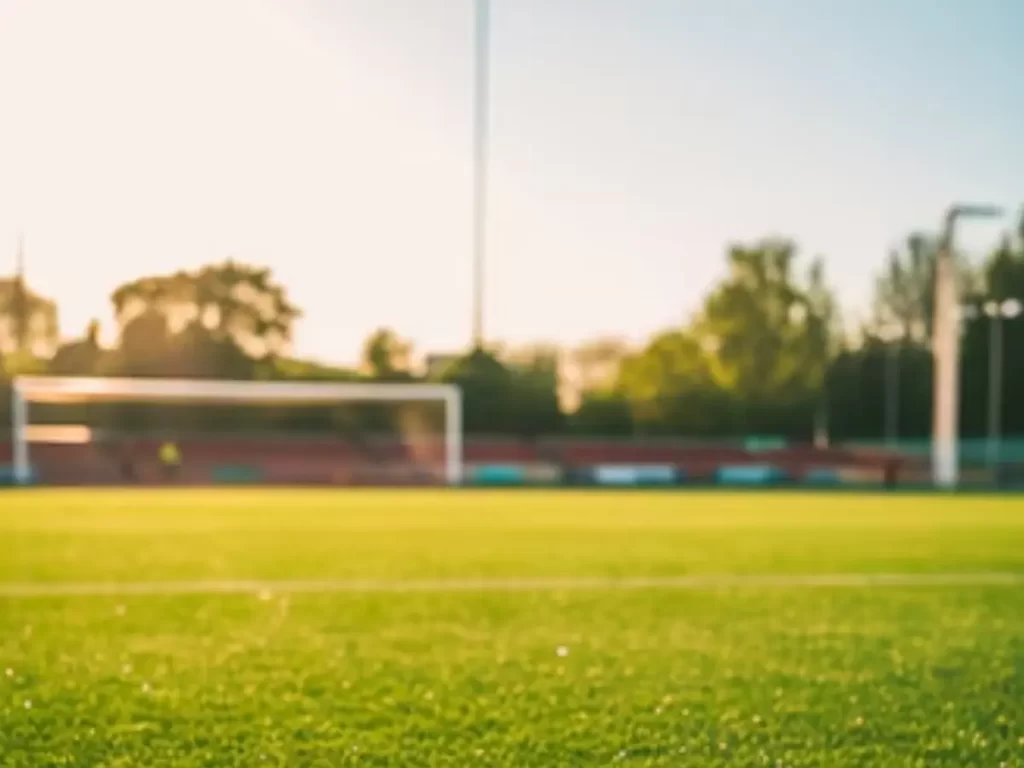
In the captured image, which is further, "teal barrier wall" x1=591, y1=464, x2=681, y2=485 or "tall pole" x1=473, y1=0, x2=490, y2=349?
"teal barrier wall" x1=591, y1=464, x2=681, y2=485

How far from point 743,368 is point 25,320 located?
27.6m

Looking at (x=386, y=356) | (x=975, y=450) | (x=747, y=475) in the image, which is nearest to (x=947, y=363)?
(x=747, y=475)

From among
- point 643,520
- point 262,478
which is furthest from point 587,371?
point 643,520

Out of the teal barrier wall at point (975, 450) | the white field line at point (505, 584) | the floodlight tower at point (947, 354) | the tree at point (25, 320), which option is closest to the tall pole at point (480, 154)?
the tree at point (25, 320)

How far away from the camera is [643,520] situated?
39.9ft

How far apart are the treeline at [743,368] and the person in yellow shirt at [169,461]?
1.95 m

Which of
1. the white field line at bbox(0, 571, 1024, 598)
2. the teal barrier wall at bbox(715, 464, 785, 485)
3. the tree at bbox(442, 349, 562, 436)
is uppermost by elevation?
the tree at bbox(442, 349, 562, 436)

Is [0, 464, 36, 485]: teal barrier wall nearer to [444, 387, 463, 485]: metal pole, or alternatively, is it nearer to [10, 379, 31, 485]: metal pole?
[10, 379, 31, 485]: metal pole

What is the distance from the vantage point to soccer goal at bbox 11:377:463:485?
25984 millimetres

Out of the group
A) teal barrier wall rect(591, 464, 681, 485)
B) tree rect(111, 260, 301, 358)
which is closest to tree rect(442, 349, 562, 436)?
teal barrier wall rect(591, 464, 681, 485)

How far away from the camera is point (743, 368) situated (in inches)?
1447

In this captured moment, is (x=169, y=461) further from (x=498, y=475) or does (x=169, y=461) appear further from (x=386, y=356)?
(x=386, y=356)

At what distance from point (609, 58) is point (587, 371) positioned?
30.2m

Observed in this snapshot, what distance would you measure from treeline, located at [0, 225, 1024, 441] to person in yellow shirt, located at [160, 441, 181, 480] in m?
1.95
